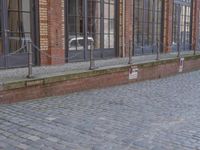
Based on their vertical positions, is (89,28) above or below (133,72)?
above

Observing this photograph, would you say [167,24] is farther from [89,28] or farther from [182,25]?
[89,28]

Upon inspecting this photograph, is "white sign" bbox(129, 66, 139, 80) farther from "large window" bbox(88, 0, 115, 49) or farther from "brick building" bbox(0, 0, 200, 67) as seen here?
"large window" bbox(88, 0, 115, 49)

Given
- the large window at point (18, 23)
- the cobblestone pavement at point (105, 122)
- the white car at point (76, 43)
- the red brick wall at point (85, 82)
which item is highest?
the large window at point (18, 23)

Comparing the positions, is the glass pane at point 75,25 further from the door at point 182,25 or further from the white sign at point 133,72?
the door at point 182,25

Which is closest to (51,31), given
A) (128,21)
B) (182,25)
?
(128,21)

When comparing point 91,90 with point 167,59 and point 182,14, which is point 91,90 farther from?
point 182,14

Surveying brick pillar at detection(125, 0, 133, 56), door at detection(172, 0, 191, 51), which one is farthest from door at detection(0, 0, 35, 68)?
door at detection(172, 0, 191, 51)

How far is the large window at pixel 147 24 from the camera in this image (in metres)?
14.0

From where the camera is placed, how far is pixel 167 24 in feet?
52.3

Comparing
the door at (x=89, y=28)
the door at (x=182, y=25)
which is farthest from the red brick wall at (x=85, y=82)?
the door at (x=182, y=25)

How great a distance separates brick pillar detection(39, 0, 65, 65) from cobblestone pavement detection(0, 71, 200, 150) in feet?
6.43

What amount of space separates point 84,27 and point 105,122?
5.87 metres

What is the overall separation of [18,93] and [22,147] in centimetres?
270

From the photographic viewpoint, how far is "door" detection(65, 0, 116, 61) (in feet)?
35.8
